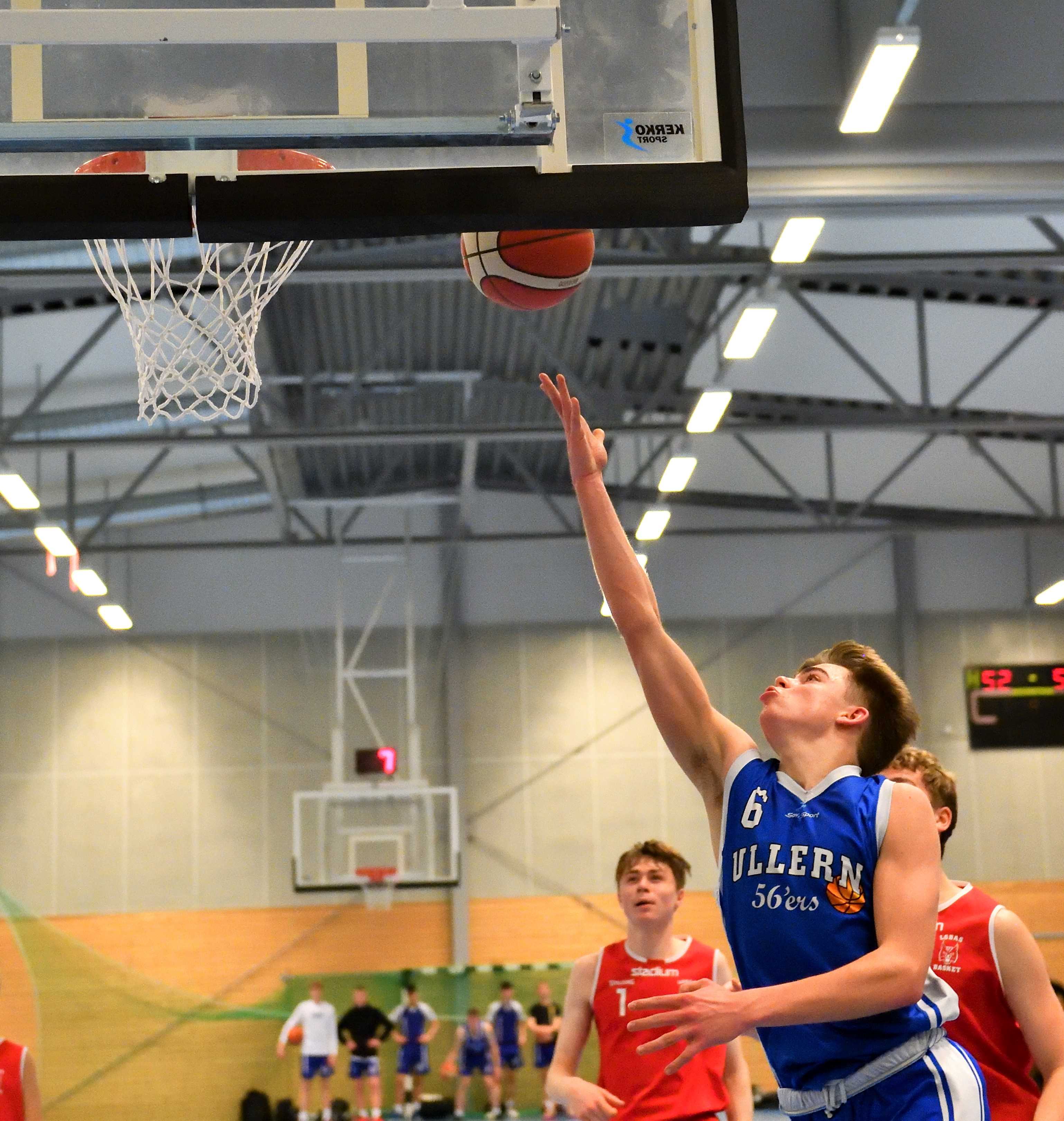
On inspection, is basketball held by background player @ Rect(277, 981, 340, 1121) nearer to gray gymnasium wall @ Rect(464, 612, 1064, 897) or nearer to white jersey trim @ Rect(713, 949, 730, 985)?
gray gymnasium wall @ Rect(464, 612, 1064, 897)

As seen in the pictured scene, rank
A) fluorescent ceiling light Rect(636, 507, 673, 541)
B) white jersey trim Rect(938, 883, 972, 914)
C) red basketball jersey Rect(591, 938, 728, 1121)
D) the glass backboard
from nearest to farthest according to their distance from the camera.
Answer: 1. the glass backboard
2. white jersey trim Rect(938, 883, 972, 914)
3. red basketball jersey Rect(591, 938, 728, 1121)
4. fluorescent ceiling light Rect(636, 507, 673, 541)

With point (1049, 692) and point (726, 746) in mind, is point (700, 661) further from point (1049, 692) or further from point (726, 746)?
point (726, 746)

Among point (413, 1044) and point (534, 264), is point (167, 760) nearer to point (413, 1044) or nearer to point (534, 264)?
point (413, 1044)

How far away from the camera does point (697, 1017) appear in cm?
267

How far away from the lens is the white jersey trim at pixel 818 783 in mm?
3160

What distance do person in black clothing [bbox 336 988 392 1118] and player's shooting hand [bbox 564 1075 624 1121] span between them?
14.9 meters

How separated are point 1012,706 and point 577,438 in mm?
19356

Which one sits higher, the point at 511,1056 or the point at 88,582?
the point at 88,582

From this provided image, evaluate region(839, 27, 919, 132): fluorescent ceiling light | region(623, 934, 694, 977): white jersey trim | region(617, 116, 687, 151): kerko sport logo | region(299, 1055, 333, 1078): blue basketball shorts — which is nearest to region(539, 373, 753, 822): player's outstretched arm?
region(617, 116, 687, 151): kerko sport logo

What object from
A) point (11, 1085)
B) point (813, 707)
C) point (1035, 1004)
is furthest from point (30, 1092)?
point (813, 707)

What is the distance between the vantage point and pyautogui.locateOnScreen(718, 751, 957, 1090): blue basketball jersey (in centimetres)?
299

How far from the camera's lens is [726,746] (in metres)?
3.33

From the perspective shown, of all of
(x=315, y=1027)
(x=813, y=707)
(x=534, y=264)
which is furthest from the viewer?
(x=315, y=1027)

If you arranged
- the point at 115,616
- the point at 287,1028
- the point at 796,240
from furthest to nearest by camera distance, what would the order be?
the point at 115,616
the point at 287,1028
the point at 796,240
